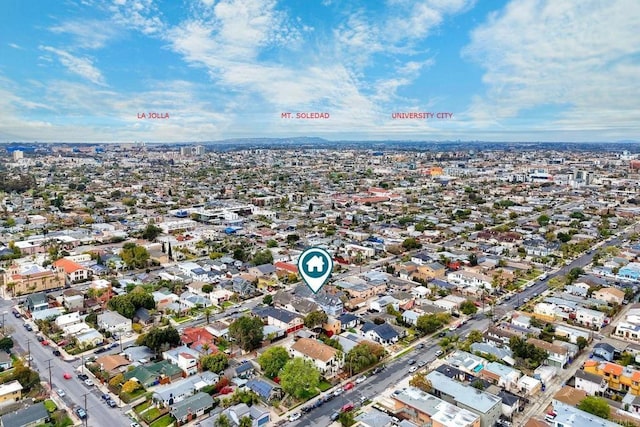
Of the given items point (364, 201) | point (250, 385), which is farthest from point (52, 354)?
point (364, 201)

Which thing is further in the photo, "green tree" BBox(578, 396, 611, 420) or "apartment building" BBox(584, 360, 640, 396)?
"apartment building" BBox(584, 360, 640, 396)

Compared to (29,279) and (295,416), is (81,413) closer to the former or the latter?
(295,416)

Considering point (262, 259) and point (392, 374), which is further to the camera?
point (262, 259)

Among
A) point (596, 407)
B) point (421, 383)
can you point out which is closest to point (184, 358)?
point (421, 383)

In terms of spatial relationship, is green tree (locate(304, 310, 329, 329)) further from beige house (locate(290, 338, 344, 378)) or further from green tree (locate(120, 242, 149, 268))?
green tree (locate(120, 242, 149, 268))

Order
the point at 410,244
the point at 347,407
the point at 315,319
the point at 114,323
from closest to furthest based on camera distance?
the point at 347,407
the point at 315,319
the point at 114,323
the point at 410,244

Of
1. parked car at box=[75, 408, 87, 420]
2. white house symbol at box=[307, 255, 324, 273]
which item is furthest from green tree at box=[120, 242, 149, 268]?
white house symbol at box=[307, 255, 324, 273]

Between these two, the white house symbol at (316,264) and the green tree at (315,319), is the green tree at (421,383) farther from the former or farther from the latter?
the green tree at (315,319)
